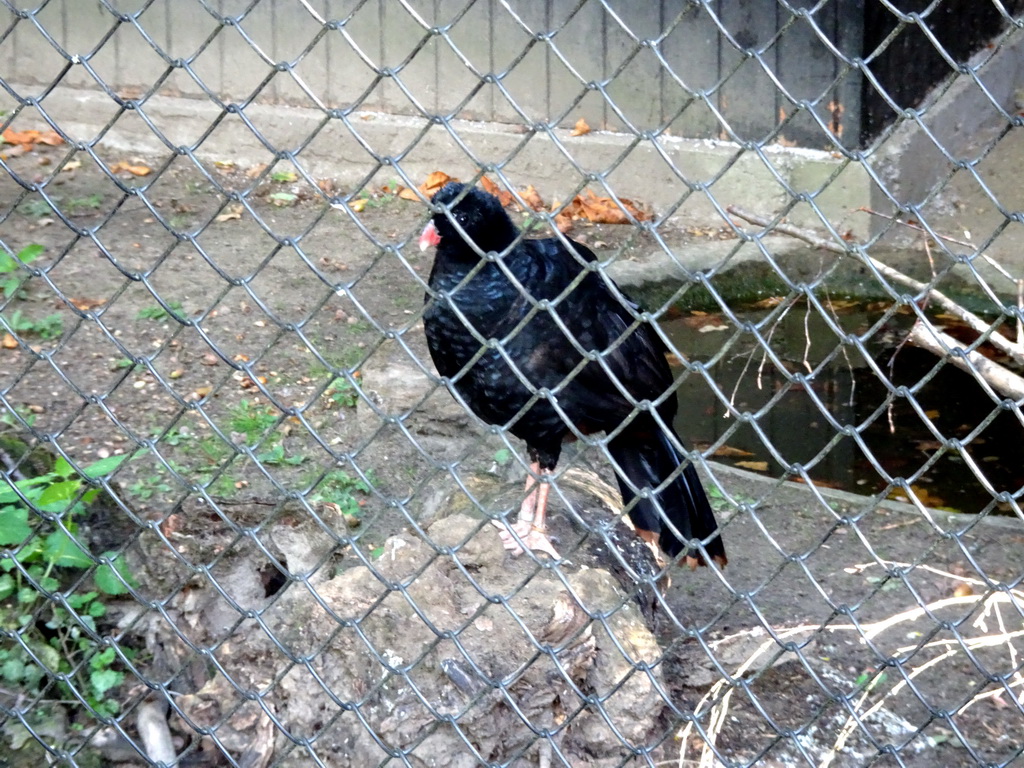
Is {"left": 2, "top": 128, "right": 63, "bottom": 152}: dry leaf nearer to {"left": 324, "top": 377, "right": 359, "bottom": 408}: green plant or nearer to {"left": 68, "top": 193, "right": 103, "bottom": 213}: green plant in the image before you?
{"left": 68, "top": 193, "right": 103, "bottom": 213}: green plant

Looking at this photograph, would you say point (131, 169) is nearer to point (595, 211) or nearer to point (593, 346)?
point (595, 211)

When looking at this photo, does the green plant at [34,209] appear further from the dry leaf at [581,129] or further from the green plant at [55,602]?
the dry leaf at [581,129]

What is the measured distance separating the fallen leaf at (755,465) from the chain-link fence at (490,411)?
24 millimetres

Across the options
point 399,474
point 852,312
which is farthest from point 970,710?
point 852,312

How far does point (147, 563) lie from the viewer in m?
3.18

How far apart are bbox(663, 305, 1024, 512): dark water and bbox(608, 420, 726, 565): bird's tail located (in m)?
1.24

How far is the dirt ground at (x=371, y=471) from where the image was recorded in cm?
236

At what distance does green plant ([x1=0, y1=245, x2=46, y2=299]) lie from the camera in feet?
8.86

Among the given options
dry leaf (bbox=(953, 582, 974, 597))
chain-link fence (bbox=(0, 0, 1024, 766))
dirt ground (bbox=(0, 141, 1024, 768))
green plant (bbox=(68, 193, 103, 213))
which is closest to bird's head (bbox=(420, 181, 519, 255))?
chain-link fence (bbox=(0, 0, 1024, 766))

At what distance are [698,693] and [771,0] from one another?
5.22 meters

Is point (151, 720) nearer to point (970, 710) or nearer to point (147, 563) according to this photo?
point (147, 563)

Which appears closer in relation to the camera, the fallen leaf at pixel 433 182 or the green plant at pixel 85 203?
the green plant at pixel 85 203

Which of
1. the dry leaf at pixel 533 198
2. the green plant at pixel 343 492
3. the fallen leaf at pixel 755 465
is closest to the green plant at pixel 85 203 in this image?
the dry leaf at pixel 533 198

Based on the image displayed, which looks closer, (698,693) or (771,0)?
(698,693)
